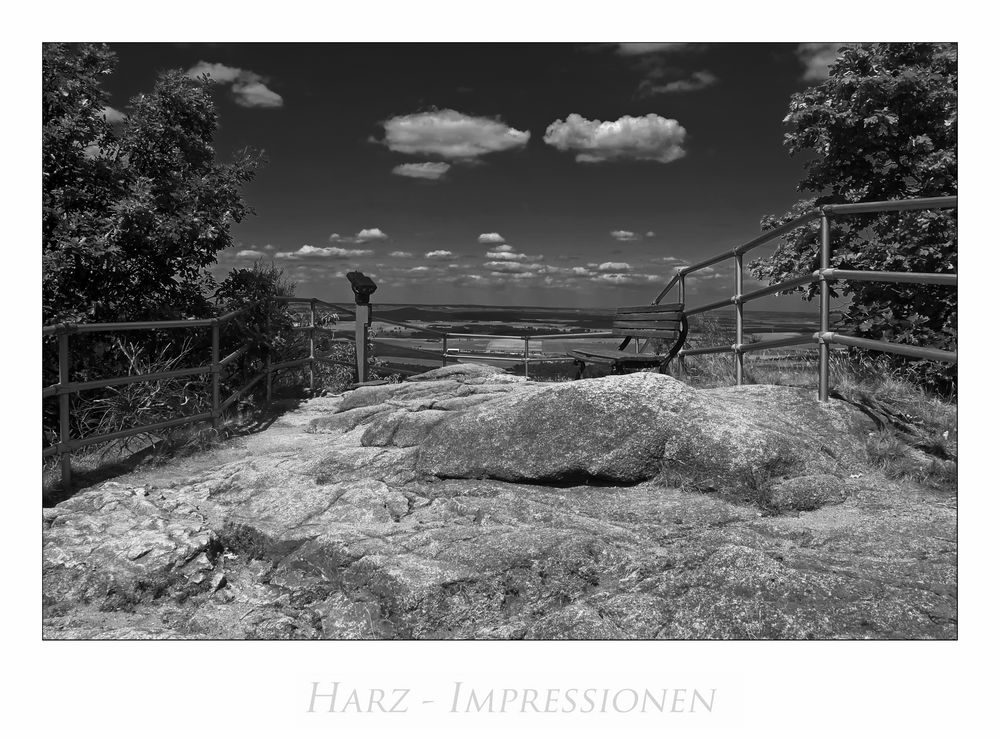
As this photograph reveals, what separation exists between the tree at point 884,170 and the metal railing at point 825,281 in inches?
89.5

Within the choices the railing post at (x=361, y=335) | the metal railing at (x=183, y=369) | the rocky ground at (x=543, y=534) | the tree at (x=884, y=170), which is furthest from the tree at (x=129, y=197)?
the tree at (x=884, y=170)

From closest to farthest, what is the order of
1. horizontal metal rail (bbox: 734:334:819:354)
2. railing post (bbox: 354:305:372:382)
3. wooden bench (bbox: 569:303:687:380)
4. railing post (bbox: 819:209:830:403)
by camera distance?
railing post (bbox: 819:209:830:403)
horizontal metal rail (bbox: 734:334:819:354)
wooden bench (bbox: 569:303:687:380)
railing post (bbox: 354:305:372:382)

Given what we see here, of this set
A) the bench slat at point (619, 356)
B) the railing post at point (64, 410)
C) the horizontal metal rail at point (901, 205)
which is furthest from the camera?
the bench slat at point (619, 356)

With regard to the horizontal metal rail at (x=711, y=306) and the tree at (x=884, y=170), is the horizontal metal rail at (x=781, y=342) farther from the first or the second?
the tree at (x=884, y=170)

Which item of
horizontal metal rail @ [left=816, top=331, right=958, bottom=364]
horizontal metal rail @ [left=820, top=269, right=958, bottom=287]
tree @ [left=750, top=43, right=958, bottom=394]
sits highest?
tree @ [left=750, top=43, right=958, bottom=394]

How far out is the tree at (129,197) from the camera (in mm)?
6710

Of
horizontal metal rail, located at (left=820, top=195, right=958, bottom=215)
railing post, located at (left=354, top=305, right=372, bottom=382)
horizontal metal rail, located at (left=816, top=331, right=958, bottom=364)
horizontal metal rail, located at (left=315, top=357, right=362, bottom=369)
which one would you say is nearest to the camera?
horizontal metal rail, located at (left=816, top=331, right=958, bottom=364)

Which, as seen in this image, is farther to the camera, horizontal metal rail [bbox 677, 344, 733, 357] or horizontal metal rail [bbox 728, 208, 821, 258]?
Result: horizontal metal rail [bbox 677, 344, 733, 357]

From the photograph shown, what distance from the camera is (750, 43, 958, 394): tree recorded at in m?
8.63

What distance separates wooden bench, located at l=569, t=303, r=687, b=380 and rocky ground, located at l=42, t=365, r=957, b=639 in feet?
9.58

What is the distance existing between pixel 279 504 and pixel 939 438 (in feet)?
12.6

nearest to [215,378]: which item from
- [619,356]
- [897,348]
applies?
[619,356]

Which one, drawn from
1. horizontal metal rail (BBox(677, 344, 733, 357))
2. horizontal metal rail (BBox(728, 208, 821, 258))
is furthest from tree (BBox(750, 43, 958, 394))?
horizontal metal rail (BBox(728, 208, 821, 258))

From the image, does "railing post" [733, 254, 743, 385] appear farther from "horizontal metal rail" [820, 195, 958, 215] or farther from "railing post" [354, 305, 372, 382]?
"railing post" [354, 305, 372, 382]
